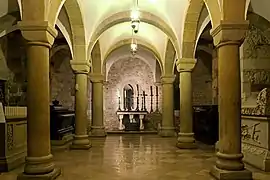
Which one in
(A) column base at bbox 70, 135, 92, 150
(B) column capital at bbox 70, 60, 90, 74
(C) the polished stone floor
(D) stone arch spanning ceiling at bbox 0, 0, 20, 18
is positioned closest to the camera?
(C) the polished stone floor

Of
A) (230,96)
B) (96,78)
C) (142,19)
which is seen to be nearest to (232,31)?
(230,96)

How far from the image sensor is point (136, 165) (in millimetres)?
6277

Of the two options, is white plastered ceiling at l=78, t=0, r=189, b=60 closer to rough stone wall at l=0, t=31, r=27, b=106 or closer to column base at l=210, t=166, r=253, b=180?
rough stone wall at l=0, t=31, r=27, b=106

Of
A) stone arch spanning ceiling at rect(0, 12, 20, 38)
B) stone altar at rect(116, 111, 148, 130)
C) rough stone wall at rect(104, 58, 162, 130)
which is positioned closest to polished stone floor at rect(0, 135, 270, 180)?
stone arch spanning ceiling at rect(0, 12, 20, 38)

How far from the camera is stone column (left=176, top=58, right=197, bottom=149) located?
8.85 meters

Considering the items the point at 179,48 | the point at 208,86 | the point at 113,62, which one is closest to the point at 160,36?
the point at 179,48

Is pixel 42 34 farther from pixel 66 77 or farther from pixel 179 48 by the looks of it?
pixel 66 77

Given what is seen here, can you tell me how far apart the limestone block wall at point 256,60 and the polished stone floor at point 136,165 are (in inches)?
73.5

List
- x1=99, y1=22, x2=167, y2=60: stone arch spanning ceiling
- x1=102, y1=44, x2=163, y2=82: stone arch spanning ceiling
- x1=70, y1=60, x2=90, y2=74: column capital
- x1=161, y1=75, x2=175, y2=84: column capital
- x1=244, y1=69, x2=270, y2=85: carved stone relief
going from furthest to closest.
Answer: x1=102, y1=44, x2=163, y2=82: stone arch spanning ceiling < x1=161, y1=75, x2=175, y2=84: column capital < x1=99, y1=22, x2=167, y2=60: stone arch spanning ceiling < x1=70, y1=60, x2=90, y2=74: column capital < x1=244, y1=69, x2=270, y2=85: carved stone relief

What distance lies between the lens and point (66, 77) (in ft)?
55.5

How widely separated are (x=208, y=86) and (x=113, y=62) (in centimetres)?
566

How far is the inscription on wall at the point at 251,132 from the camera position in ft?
19.8

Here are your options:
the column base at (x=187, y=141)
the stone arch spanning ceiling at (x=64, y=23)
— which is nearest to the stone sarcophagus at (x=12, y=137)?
the stone arch spanning ceiling at (x=64, y=23)

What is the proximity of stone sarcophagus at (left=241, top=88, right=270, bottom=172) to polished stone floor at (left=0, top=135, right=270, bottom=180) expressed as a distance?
323mm
